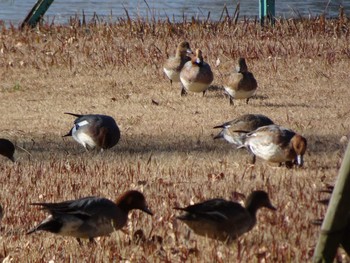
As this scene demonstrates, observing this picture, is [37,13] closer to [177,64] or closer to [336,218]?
[177,64]

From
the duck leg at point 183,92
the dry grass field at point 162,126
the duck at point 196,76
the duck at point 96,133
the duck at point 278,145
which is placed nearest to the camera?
the dry grass field at point 162,126

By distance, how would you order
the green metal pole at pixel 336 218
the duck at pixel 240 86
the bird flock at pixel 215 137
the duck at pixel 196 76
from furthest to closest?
A: the duck at pixel 196 76
the duck at pixel 240 86
the bird flock at pixel 215 137
the green metal pole at pixel 336 218

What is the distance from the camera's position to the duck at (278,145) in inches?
351

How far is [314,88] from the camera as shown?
1446 centimetres

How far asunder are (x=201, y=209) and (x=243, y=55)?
10.8m

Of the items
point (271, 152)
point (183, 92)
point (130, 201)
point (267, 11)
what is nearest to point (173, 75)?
point (183, 92)

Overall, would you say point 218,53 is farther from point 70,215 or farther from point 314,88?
point 70,215

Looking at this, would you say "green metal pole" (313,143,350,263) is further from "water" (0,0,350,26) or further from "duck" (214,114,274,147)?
"water" (0,0,350,26)

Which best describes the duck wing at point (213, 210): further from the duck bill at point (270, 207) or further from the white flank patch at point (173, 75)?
the white flank patch at point (173, 75)

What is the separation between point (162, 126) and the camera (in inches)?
467

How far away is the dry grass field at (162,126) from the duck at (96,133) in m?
0.15

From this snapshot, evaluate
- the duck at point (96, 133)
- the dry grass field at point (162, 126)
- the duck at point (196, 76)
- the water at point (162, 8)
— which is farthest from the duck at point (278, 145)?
the water at point (162, 8)

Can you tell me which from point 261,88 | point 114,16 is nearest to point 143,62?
point 261,88

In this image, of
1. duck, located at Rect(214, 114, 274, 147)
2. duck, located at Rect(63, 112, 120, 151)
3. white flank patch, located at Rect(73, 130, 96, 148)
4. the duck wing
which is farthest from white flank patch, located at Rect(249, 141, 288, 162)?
the duck wing
